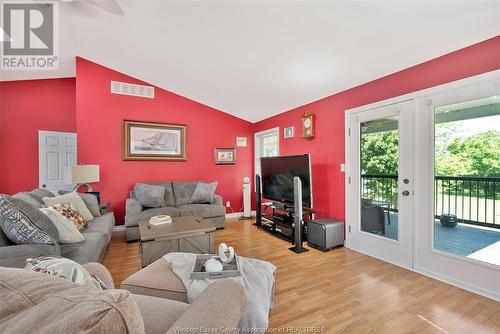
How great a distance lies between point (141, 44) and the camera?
3.24m

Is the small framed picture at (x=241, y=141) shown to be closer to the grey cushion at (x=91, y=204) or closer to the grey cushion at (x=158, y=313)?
the grey cushion at (x=91, y=204)

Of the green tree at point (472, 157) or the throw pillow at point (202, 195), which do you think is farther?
the throw pillow at point (202, 195)

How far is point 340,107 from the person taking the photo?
3418mm

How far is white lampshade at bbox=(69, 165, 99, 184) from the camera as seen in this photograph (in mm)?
3436

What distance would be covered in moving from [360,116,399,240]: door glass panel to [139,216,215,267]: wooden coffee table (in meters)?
2.18

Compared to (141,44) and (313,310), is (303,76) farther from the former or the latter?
(313,310)

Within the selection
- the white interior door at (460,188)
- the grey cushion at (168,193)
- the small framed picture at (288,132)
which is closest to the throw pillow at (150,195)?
the grey cushion at (168,193)

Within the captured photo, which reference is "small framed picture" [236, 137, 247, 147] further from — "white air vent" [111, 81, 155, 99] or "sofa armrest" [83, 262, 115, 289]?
"sofa armrest" [83, 262, 115, 289]

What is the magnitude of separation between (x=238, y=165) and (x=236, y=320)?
182 inches

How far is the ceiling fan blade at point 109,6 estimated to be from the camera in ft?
7.81

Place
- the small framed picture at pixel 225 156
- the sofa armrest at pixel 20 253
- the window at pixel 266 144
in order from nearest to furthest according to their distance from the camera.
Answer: the sofa armrest at pixel 20 253 → the window at pixel 266 144 → the small framed picture at pixel 225 156

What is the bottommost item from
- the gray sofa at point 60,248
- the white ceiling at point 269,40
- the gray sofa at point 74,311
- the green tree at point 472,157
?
the gray sofa at point 60,248

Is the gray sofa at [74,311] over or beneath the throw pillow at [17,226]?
over

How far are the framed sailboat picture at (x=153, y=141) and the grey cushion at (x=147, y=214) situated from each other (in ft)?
3.98
